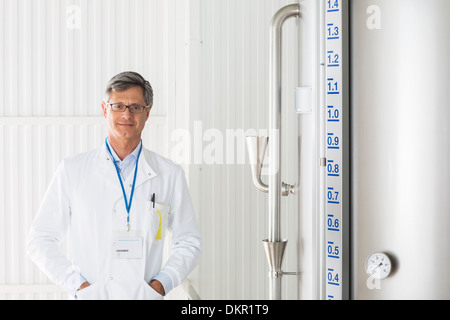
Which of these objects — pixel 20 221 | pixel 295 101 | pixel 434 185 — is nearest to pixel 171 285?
pixel 20 221

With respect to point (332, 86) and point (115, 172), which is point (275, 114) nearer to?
point (332, 86)

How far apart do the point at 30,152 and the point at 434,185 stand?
936 millimetres

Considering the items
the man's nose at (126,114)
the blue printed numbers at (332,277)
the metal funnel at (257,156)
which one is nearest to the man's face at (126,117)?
the man's nose at (126,114)

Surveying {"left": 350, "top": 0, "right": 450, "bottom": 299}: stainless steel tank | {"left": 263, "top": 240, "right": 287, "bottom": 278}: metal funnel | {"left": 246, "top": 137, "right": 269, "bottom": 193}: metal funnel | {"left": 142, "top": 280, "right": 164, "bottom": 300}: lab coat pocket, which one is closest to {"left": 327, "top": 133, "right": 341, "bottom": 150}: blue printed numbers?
{"left": 350, "top": 0, "right": 450, "bottom": 299}: stainless steel tank

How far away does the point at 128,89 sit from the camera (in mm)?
1310

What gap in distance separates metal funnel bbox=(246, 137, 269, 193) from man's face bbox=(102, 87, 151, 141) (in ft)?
0.82

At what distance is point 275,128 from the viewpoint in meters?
1.36

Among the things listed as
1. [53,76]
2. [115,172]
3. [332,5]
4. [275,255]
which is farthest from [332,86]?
[53,76]

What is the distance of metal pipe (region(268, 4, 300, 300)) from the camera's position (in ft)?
4.42

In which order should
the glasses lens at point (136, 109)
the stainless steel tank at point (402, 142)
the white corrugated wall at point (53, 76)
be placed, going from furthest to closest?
the white corrugated wall at point (53, 76) < the glasses lens at point (136, 109) < the stainless steel tank at point (402, 142)

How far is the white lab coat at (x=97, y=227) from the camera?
128 cm

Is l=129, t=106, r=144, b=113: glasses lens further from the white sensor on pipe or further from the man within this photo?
the white sensor on pipe

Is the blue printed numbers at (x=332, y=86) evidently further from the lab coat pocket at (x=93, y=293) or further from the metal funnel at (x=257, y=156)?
the lab coat pocket at (x=93, y=293)

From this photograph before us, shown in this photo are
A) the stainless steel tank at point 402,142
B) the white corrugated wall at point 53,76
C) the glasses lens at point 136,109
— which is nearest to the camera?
the stainless steel tank at point 402,142
